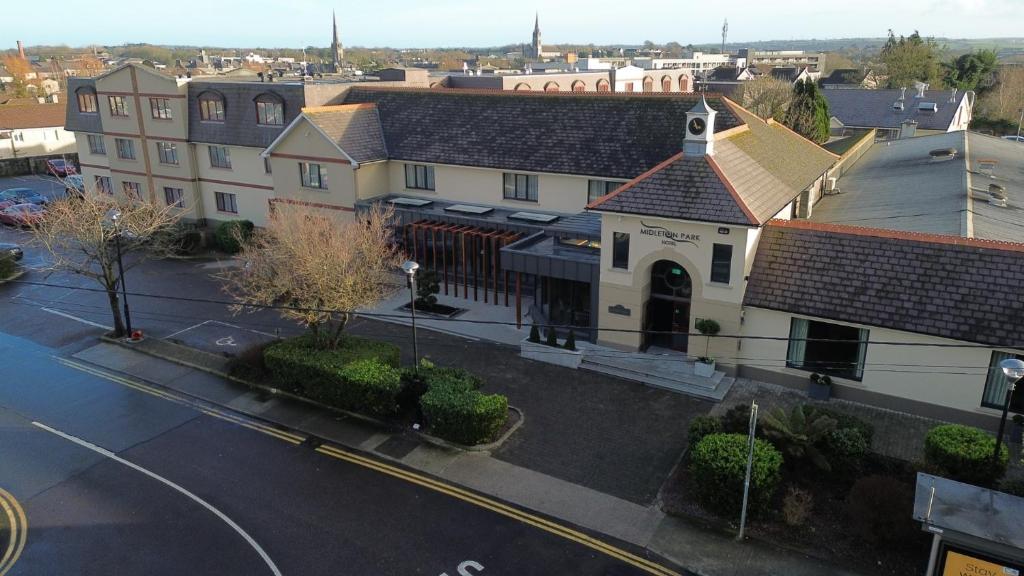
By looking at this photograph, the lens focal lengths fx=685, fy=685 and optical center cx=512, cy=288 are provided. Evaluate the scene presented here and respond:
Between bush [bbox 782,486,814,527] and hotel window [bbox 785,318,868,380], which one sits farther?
hotel window [bbox 785,318,868,380]

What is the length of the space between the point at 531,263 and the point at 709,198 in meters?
7.68

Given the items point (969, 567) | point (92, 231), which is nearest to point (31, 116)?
point (92, 231)

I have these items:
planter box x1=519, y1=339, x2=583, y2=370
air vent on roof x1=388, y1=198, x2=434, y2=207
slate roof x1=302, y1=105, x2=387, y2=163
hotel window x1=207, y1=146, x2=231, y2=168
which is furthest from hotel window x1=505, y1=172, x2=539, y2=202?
hotel window x1=207, y1=146, x2=231, y2=168

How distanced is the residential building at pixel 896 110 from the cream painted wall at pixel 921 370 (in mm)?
47343

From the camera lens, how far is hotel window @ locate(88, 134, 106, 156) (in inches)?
1973

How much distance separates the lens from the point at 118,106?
46.6 metres

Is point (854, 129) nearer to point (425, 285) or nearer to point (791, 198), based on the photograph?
point (791, 198)

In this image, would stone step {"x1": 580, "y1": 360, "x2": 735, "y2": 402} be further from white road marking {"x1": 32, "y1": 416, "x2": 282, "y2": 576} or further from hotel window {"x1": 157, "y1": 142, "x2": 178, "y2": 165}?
hotel window {"x1": 157, "y1": 142, "x2": 178, "y2": 165}

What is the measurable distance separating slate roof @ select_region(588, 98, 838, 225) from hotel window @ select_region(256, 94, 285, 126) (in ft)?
78.1

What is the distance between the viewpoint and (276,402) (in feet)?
79.4

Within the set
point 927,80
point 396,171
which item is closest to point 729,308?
point 396,171

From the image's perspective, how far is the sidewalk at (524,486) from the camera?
1609 centimetres

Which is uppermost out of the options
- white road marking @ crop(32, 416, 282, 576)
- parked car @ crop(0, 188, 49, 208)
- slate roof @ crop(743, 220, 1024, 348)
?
slate roof @ crop(743, 220, 1024, 348)

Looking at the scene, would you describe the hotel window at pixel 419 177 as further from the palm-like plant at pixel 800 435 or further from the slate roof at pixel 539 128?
the palm-like plant at pixel 800 435
